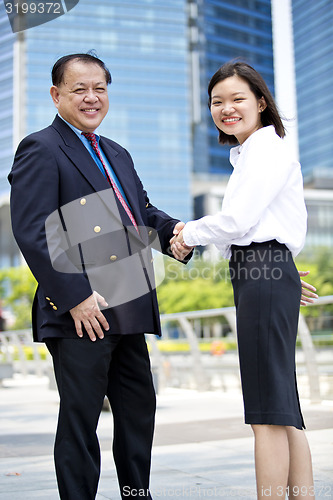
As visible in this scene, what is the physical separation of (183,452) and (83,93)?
8.28 ft

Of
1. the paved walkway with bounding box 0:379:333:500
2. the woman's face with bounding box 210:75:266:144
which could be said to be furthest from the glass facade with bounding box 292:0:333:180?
the woman's face with bounding box 210:75:266:144

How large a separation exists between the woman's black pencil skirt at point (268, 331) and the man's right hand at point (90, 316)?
0.52 meters

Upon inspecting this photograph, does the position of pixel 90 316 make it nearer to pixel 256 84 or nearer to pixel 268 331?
pixel 268 331

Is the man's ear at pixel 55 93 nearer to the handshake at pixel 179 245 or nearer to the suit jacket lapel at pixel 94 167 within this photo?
the suit jacket lapel at pixel 94 167

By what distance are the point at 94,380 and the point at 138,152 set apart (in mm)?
98306

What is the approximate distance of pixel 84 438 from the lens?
2.37m

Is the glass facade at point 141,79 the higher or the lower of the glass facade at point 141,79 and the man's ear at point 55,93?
the higher

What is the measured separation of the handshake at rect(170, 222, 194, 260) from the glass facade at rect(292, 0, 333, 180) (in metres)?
108

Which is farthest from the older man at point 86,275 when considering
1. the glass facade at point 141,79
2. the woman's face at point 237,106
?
the glass facade at point 141,79

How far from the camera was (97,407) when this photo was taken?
2.42m

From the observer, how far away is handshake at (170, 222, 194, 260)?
2.54 m

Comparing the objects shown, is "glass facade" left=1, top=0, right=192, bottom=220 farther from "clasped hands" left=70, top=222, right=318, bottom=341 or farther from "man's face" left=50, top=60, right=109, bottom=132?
"clasped hands" left=70, top=222, right=318, bottom=341

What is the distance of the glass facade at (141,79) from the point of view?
97.2m

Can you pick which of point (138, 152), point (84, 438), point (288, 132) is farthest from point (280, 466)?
point (138, 152)
